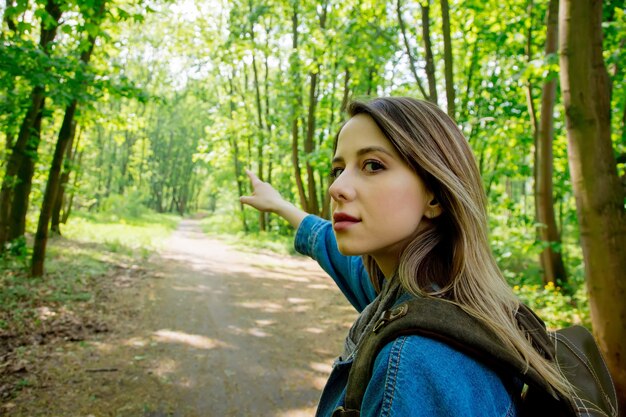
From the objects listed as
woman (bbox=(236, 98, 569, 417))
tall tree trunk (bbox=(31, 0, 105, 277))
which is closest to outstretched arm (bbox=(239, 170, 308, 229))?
woman (bbox=(236, 98, 569, 417))

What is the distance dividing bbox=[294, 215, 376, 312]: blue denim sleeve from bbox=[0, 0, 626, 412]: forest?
2.85 meters

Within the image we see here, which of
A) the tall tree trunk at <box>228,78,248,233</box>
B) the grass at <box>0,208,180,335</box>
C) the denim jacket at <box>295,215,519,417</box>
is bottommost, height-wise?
the grass at <box>0,208,180,335</box>

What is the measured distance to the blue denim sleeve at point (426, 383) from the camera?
0.88m

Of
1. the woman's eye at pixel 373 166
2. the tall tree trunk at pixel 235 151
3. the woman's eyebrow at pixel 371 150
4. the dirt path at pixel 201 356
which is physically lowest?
the dirt path at pixel 201 356

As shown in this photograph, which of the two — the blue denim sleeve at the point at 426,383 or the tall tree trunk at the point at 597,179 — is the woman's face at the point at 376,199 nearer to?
the blue denim sleeve at the point at 426,383

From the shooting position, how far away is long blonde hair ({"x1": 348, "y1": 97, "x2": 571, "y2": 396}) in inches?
45.1

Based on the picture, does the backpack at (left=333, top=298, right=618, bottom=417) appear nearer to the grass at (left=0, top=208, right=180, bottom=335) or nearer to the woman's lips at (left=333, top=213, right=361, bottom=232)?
the woman's lips at (left=333, top=213, right=361, bottom=232)

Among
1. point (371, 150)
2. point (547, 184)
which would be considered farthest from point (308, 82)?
point (371, 150)

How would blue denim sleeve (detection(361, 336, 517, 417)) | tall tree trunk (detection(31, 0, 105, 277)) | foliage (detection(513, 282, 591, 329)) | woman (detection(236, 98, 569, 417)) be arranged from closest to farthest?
blue denim sleeve (detection(361, 336, 517, 417)) → woman (detection(236, 98, 569, 417)) → foliage (detection(513, 282, 591, 329)) → tall tree trunk (detection(31, 0, 105, 277))

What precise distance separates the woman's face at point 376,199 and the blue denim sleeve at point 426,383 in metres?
0.40

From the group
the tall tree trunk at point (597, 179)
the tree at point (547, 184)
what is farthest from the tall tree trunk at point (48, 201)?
the tree at point (547, 184)

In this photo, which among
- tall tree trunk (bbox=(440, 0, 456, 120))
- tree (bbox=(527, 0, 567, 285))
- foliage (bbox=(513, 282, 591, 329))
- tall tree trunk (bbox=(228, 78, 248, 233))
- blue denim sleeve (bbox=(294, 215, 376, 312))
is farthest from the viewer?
tall tree trunk (bbox=(228, 78, 248, 233))

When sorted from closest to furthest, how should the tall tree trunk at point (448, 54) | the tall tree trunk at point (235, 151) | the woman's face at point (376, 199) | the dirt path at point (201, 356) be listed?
the woman's face at point (376, 199) → the dirt path at point (201, 356) → the tall tree trunk at point (448, 54) → the tall tree trunk at point (235, 151)

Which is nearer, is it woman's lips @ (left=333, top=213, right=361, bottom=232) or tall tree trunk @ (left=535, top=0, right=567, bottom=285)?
woman's lips @ (left=333, top=213, right=361, bottom=232)
